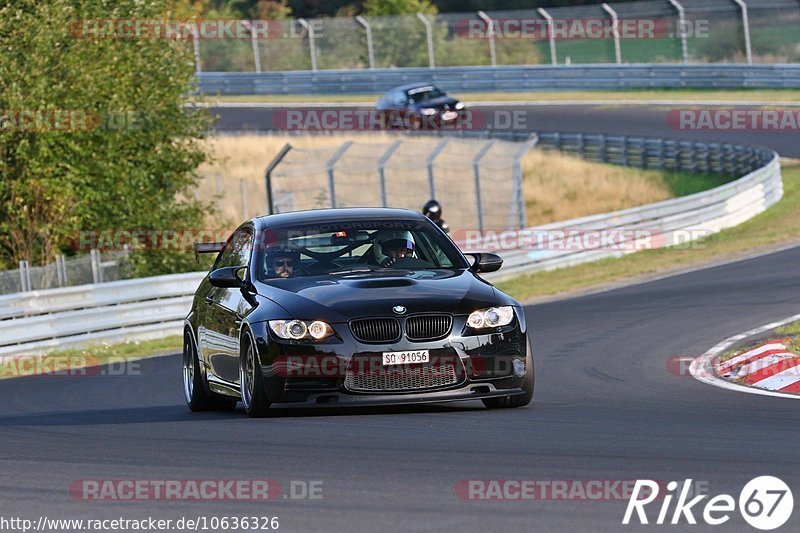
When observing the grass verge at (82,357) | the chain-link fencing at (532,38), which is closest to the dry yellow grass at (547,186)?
the chain-link fencing at (532,38)

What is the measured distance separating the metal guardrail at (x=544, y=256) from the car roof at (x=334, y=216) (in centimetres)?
894

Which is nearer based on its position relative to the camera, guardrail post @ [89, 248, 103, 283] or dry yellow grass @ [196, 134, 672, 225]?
guardrail post @ [89, 248, 103, 283]

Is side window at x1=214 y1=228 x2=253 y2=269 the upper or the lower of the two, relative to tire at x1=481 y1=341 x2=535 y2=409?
upper

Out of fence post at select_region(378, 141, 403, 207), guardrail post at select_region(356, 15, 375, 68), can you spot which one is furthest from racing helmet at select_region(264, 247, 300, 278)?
guardrail post at select_region(356, 15, 375, 68)

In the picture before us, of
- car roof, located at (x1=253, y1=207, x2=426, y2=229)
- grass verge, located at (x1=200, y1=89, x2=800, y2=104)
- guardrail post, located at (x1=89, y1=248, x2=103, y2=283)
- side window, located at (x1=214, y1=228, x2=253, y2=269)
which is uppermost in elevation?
car roof, located at (x1=253, y1=207, x2=426, y2=229)

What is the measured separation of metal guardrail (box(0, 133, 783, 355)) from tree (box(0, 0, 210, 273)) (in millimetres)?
4941

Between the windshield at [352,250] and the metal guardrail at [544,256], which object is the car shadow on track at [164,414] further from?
the metal guardrail at [544,256]

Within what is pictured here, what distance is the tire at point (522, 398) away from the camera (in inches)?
404

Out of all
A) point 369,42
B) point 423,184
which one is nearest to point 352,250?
point 423,184

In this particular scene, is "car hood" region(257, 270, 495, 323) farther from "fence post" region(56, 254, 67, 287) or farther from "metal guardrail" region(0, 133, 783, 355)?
"fence post" region(56, 254, 67, 287)

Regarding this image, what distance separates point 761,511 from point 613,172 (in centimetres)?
3547

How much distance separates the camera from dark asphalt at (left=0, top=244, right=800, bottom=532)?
662 centimetres

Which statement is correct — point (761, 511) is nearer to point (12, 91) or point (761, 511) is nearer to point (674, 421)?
point (674, 421)

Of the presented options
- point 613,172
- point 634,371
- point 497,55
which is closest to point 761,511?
point 634,371
